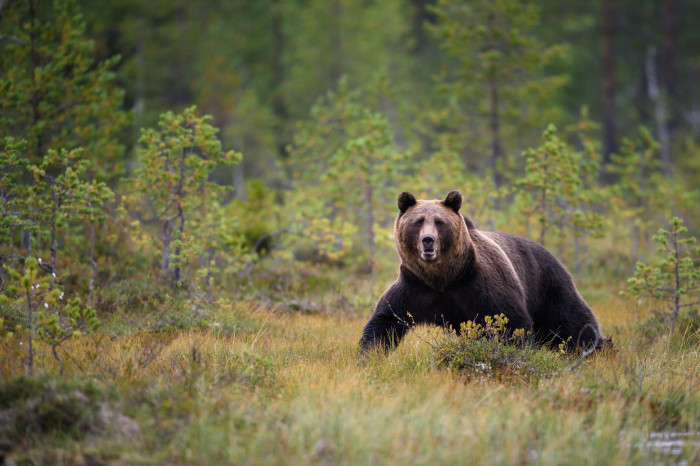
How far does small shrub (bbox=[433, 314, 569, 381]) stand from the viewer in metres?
5.00

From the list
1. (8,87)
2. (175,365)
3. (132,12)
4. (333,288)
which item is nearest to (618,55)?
(132,12)

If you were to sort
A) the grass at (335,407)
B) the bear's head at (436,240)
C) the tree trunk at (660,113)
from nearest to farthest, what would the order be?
the grass at (335,407) < the bear's head at (436,240) < the tree trunk at (660,113)

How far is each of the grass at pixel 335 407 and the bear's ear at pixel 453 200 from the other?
4.56 feet

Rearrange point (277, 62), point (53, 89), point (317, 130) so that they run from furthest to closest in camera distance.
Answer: point (277, 62)
point (317, 130)
point (53, 89)

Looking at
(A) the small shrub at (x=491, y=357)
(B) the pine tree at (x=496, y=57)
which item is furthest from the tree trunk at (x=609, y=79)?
(A) the small shrub at (x=491, y=357)

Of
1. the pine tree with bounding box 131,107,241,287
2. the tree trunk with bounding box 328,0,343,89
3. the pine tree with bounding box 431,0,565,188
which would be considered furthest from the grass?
the tree trunk with bounding box 328,0,343,89

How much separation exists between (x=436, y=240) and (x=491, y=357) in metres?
1.10

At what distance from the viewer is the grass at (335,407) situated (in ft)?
11.2

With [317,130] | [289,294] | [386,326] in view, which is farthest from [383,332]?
[317,130]

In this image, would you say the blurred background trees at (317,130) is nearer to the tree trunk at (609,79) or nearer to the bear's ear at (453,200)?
the tree trunk at (609,79)

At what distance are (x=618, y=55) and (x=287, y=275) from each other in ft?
96.1

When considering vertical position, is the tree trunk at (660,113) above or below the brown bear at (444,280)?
above

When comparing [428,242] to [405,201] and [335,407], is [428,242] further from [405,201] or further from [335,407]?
[335,407]

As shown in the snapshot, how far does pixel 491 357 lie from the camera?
5070 millimetres
